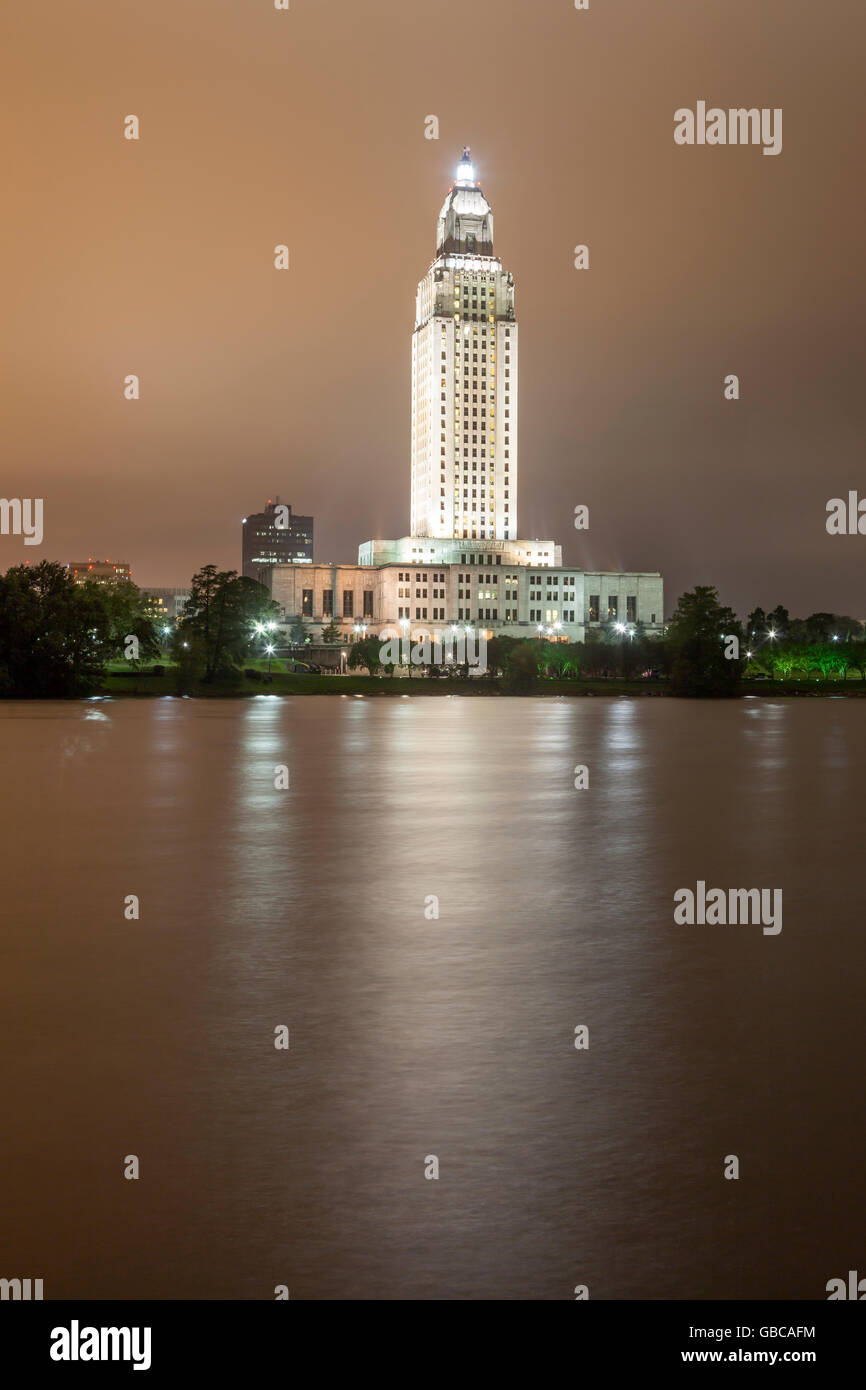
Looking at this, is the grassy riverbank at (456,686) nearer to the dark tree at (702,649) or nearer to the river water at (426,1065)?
the dark tree at (702,649)

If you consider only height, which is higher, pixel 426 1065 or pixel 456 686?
pixel 456 686

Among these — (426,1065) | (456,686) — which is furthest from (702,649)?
(426,1065)

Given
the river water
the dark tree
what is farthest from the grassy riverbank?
the river water

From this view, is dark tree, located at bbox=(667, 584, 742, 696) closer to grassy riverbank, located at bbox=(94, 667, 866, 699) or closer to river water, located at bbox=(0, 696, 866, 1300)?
grassy riverbank, located at bbox=(94, 667, 866, 699)

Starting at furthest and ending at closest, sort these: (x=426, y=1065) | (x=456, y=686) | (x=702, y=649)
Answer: (x=456, y=686) → (x=702, y=649) → (x=426, y=1065)

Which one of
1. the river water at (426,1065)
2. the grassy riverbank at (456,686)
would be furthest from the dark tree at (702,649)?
the river water at (426,1065)

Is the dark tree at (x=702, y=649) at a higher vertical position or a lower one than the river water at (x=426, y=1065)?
higher

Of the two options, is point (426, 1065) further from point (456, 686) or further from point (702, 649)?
point (456, 686)

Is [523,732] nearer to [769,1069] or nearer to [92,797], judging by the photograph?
[92,797]
